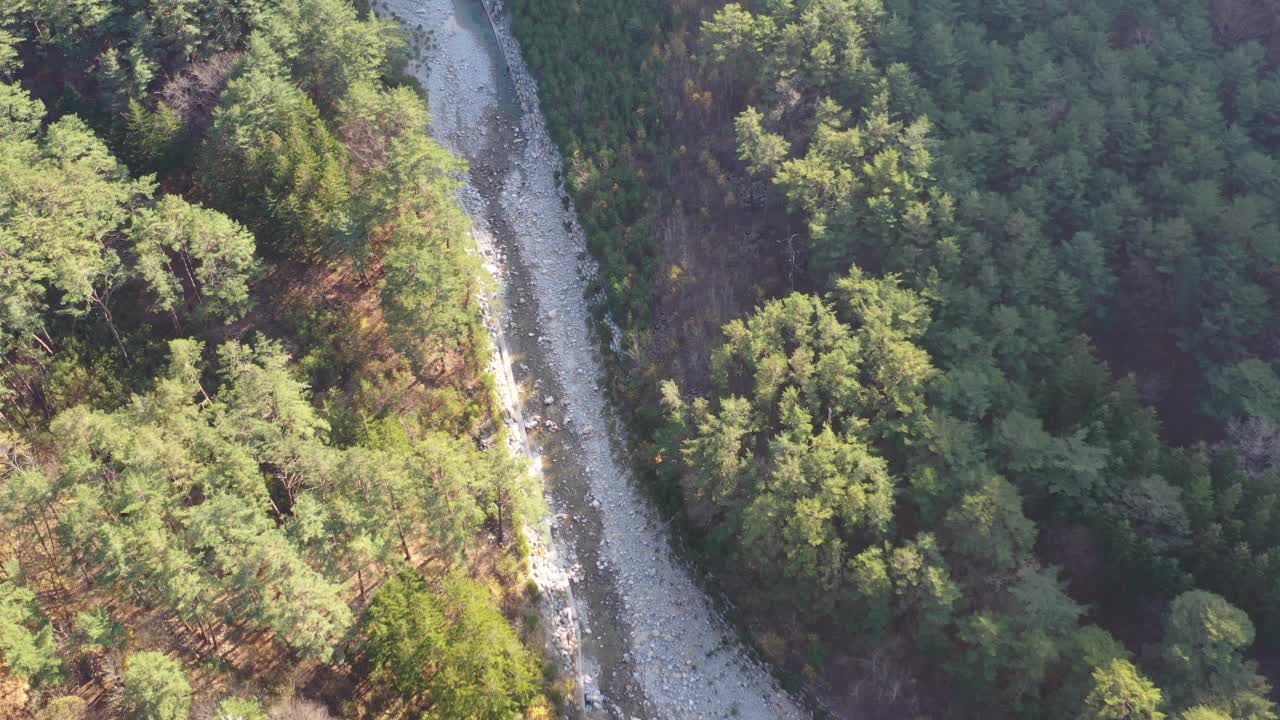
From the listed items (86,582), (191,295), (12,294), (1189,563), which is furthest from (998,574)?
(12,294)

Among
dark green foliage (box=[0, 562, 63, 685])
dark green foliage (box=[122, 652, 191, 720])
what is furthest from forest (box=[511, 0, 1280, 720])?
dark green foliage (box=[0, 562, 63, 685])

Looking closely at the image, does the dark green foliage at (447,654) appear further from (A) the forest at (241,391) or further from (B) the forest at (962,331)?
(B) the forest at (962,331)

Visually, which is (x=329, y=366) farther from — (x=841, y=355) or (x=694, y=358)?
(x=841, y=355)

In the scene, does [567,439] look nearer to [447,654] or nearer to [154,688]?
[447,654]

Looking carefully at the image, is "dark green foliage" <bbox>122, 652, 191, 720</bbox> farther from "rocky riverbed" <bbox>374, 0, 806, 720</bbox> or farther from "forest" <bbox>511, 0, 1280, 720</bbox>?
"forest" <bbox>511, 0, 1280, 720</bbox>

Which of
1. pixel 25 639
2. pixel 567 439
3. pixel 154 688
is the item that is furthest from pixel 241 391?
pixel 567 439
